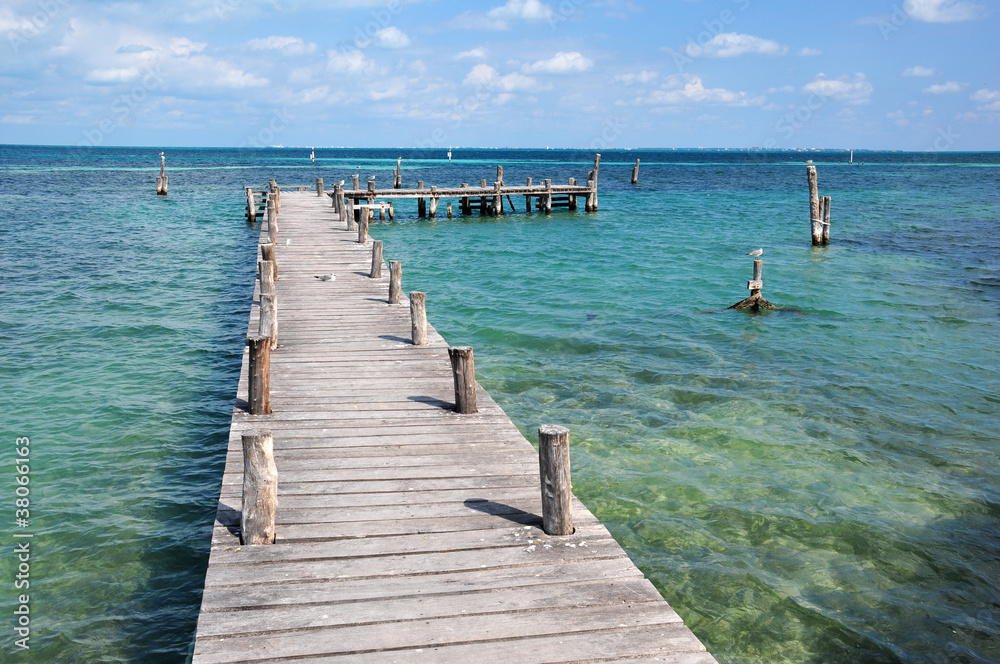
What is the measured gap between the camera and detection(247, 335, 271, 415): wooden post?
7828 millimetres

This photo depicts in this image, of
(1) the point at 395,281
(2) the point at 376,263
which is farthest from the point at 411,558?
(2) the point at 376,263

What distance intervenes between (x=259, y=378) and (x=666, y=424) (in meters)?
5.95

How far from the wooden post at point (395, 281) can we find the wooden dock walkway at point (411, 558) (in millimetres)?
4473

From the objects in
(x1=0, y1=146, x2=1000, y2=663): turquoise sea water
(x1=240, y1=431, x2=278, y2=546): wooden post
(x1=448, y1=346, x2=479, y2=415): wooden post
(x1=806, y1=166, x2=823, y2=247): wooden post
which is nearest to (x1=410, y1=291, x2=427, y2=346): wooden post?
(x1=0, y1=146, x2=1000, y2=663): turquoise sea water

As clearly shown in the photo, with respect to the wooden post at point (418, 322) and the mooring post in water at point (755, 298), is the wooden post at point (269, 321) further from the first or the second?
the mooring post in water at point (755, 298)

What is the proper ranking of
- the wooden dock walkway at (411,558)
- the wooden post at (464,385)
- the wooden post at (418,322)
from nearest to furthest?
the wooden dock walkway at (411,558) → the wooden post at (464,385) → the wooden post at (418,322)

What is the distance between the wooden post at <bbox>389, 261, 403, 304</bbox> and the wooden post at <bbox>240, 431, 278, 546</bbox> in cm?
787

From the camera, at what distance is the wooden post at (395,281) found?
43.2ft

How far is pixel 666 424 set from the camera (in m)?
10.8

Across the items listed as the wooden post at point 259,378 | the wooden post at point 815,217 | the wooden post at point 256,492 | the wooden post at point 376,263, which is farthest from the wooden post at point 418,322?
the wooden post at point 815,217

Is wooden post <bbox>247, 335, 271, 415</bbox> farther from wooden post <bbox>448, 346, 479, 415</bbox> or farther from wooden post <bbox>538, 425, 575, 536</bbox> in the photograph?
wooden post <bbox>538, 425, 575, 536</bbox>

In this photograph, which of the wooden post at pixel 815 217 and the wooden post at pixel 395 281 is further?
the wooden post at pixel 815 217

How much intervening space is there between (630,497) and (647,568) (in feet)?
4.76

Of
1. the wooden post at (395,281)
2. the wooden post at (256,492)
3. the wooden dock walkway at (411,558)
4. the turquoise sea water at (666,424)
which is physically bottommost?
the turquoise sea water at (666,424)
